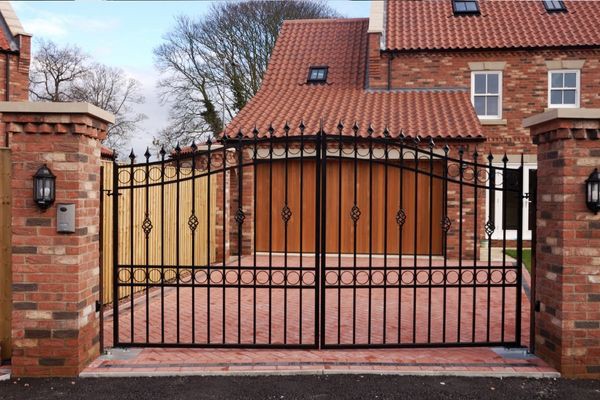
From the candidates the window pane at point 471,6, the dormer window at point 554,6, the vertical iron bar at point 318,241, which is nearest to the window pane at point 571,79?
the dormer window at point 554,6

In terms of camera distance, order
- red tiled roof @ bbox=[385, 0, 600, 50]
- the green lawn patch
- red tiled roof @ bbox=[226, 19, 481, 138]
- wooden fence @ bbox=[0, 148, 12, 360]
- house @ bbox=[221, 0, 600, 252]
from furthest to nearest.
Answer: red tiled roof @ bbox=[385, 0, 600, 50] → house @ bbox=[221, 0, 600, 252] → red tiled roof @ bbox=[226, 19, 481, 138] → the green lawn patch → wooden fence @ bbox=[0, 148, 12, 360]

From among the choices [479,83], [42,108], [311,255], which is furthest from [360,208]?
[42,108]

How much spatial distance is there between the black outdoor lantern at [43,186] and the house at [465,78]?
8.81m

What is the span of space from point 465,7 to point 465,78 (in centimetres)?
356

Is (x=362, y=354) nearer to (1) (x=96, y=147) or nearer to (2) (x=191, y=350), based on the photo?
(2) (x=191, y=350)

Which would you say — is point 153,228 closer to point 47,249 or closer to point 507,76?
point 47,249

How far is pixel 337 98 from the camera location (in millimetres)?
15203

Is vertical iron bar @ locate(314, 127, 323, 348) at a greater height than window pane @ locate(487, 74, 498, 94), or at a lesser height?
lesser

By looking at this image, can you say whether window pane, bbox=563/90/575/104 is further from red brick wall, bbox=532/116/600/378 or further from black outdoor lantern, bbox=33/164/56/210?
black outdoor lantern, bbox=33/164/56/210

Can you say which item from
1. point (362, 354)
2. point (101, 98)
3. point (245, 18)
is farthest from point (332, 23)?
point (362, 354)

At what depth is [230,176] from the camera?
12.7 m

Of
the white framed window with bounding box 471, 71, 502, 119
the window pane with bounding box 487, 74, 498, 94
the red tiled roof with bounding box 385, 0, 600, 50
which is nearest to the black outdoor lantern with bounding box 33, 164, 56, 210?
the red tiled roof with bounding box 385, 0, 600, 50

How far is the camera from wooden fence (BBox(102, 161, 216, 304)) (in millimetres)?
7191

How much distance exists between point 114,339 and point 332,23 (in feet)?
52.9
